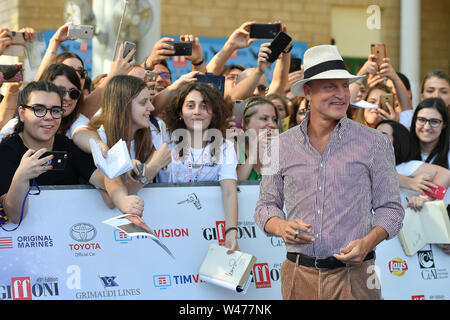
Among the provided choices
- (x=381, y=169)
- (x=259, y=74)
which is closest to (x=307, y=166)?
(x=381, y=169)

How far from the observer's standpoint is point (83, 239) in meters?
5.26

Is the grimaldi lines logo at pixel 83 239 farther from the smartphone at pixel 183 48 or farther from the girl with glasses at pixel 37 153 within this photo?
the smartphone at pixel 183 48

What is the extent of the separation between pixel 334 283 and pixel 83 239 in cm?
202

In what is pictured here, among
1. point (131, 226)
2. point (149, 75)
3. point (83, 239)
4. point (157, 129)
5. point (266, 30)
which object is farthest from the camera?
point (266, 30)

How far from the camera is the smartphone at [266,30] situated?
7016 mm

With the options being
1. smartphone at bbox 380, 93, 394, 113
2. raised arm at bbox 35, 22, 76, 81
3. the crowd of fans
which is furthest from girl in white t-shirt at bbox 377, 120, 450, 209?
raised arm at bbox 35, 22, 76, 81

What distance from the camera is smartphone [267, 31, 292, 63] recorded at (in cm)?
677

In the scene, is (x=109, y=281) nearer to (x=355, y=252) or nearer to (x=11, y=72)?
(x=11, y=72)

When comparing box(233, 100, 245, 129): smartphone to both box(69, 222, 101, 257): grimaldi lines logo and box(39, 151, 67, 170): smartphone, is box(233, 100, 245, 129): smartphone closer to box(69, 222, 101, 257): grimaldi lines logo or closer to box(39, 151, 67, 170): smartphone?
box(69, 222, 101, 257): grimaldi lines logo

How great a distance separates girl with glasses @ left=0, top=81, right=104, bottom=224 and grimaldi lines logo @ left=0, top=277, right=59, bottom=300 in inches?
16.7

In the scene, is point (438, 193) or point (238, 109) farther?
point (238, 109)

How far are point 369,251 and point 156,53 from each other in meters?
3.50
